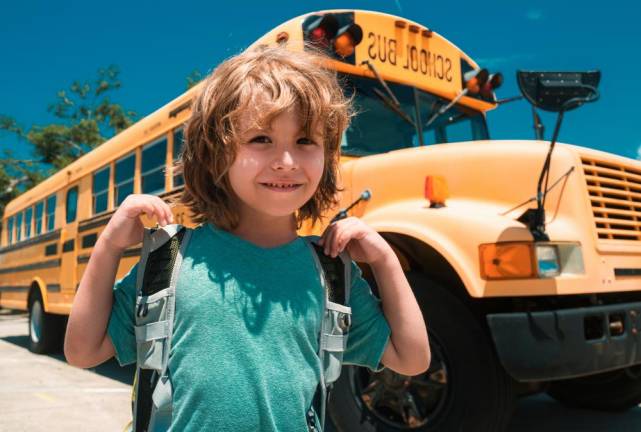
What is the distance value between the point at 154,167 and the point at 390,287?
387 cm

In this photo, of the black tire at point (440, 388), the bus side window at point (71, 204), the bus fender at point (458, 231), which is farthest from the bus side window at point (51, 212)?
the bus fender at point (458, 231)

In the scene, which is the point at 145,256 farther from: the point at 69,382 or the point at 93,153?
the point at 93,153

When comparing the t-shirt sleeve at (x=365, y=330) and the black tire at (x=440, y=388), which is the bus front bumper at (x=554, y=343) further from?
the t-shirt sleeve at (x=365, y=330)

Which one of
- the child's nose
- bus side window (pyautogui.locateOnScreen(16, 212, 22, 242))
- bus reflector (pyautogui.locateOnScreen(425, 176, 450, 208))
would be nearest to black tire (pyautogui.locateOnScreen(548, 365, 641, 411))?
bus reflector (pyautogui.locateOnScreen(425, 176, 450, 208))

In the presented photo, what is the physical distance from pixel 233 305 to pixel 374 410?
73.3 inches

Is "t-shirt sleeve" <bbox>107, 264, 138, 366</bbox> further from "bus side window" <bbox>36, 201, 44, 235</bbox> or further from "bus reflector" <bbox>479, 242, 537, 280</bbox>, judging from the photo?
"bus side window" <bbox>36, 201, 44, 235</bbox>

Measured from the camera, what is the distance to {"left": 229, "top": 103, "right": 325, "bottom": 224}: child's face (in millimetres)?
1135

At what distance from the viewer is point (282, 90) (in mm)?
1143

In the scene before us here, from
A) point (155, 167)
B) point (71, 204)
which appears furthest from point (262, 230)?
point (71, 204)

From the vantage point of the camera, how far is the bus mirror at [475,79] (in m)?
4.19

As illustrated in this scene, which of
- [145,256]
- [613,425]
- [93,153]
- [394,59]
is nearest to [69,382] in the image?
[93,153]

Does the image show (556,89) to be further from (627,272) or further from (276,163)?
(276,163)

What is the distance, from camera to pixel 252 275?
1149 mm

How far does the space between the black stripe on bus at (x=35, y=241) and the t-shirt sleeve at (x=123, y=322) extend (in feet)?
19.4
